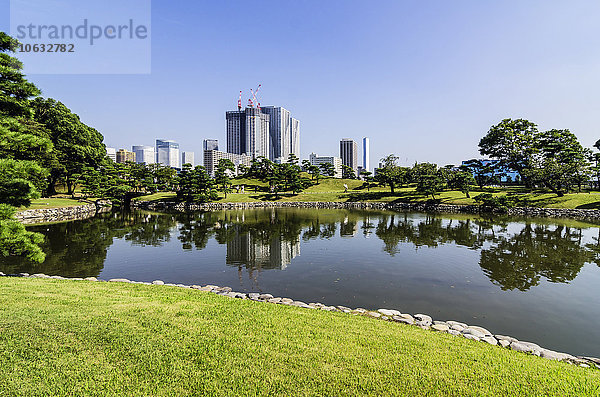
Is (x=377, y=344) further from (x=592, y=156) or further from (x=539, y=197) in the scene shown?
(x=592, y=156)

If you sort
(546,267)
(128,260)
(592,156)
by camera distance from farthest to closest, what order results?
(592,156), (128,260), (546,267)

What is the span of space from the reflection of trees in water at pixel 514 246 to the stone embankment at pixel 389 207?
11012 mm

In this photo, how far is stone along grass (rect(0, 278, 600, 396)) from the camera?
12.5 feet

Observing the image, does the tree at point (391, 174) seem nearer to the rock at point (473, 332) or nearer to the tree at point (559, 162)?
the tree at point (559, 162)

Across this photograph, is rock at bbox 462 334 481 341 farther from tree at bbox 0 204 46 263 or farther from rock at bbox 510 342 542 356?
tree at bbox 0 204 46 263

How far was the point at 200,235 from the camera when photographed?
861 inches

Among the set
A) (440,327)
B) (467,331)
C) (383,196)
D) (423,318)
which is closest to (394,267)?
(423,318)

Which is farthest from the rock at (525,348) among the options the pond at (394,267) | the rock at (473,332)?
the pond at (394,267)

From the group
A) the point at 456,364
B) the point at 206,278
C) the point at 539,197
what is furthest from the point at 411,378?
the point at 539,197

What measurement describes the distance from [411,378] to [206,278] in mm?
9308

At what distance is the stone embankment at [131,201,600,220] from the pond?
38.0 ft

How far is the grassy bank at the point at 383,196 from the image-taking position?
36.3 meters

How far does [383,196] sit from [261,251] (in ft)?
126

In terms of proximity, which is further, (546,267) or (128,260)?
(128,260)
